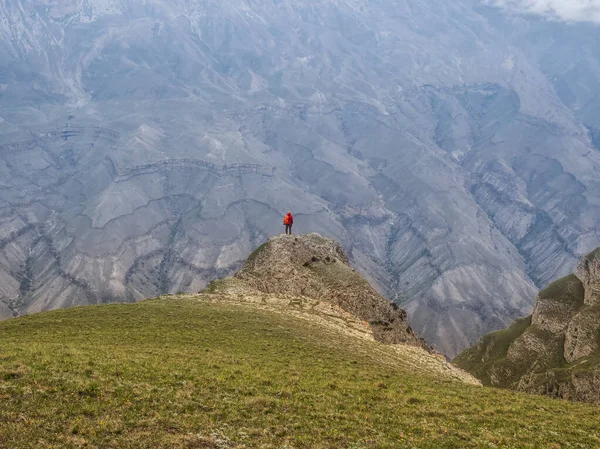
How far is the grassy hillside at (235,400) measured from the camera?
23.1m

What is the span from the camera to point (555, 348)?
13188cm

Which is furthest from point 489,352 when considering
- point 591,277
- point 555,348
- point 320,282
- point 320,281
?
point 320,282

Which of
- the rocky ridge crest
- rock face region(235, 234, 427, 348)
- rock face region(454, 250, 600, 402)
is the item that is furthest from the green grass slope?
rock face region(235, 234, 427, 348)

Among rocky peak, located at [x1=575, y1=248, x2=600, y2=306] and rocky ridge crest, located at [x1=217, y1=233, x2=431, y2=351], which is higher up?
rocky ridge crest, located at [x1=217, y1=233, x2=431, y2=351]

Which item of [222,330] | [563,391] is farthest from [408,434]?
[563,391]

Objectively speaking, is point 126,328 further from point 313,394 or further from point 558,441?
point 558,441

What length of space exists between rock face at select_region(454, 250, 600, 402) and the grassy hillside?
73.5m

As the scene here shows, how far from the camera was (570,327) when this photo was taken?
12556 centimetres

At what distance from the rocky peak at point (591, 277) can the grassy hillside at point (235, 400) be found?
368ft

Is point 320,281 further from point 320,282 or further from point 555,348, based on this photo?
point 555,348

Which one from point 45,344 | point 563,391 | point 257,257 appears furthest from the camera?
point 563,391

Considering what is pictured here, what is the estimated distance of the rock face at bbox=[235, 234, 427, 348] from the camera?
69.5m

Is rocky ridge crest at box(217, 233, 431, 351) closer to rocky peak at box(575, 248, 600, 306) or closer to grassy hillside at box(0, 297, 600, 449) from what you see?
grassy hillside at box(0, 297, 600, 449)

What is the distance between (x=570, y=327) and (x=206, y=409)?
127894 mm
